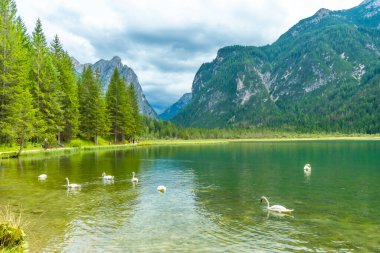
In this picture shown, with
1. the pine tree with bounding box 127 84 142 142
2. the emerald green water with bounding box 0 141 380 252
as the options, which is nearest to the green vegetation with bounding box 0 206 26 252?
the emerald green water with bounding box 0 141 380 252

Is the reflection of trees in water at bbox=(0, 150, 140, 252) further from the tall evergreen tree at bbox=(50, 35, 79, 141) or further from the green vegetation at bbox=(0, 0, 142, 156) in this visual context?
the tall evergreen tree at bbox=(50, 35, 79, 141)

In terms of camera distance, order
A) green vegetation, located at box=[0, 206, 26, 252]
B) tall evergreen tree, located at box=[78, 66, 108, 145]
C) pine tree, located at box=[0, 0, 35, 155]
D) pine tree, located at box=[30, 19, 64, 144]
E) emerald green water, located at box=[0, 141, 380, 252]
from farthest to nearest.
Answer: tall evergreen tree, located at box=[78, 66, 108, 145], pine tree, located at box=[30, 19, 64, 144], pine tree, located at box=[0, 0, 35, 155], emerald green water, located at box=[0, 141, 380, 252], green vegetation, located at box=[0, 206, 26, 252]

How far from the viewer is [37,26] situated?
86.6m

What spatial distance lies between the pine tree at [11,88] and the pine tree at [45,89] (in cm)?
1234

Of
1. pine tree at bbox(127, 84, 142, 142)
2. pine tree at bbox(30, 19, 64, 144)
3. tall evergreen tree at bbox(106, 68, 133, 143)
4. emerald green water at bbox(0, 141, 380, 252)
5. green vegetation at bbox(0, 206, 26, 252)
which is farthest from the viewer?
pine tree at bbox(127, 84, 142, 142)

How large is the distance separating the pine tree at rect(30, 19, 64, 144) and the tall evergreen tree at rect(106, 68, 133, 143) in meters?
34.8

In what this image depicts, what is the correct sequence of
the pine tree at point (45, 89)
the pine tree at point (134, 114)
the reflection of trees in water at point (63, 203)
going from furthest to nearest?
the pine tree at point (134, 114)
the pine tree at point (45, 89)
the reflection of trees in water at point (63, 203)

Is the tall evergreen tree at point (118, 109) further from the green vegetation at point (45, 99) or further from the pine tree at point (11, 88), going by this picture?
the pine tree at point (11, 88)

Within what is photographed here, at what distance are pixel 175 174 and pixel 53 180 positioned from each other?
14.7m

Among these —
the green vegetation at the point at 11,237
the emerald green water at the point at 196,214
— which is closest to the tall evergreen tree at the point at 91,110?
the emerald green water at the point at 196,214

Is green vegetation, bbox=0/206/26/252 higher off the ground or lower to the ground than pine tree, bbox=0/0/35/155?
lower

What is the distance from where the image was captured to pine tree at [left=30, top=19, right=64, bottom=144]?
255 feet

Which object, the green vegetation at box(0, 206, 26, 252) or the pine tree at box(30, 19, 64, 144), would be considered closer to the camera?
the green vegetation at box(0, 206, 26, 252)

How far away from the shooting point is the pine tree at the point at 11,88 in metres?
59.1
